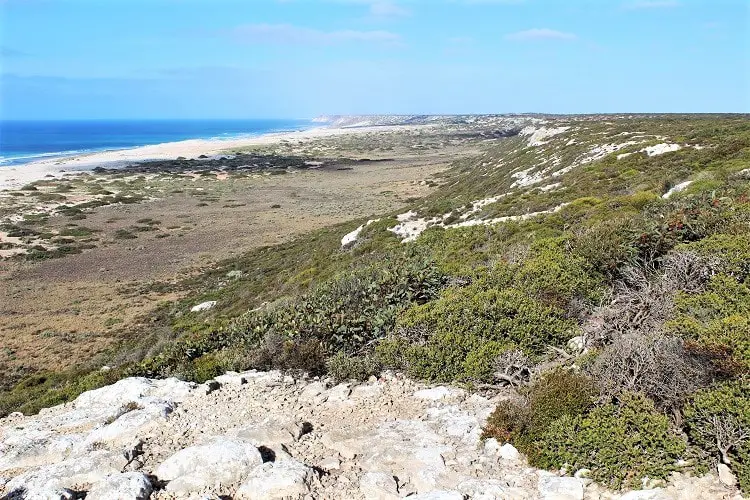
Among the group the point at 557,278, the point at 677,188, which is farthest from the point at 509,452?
the point at 677,188

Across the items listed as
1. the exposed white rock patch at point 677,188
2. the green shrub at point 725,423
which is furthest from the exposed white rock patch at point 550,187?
the green shrub at point 725,423

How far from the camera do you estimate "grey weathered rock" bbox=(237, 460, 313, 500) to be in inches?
208

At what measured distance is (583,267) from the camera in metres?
10.1

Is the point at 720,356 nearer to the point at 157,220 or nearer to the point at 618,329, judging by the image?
the point at 618,329

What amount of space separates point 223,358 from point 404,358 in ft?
13.6

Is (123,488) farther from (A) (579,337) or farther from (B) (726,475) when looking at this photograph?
(A) (579,337)

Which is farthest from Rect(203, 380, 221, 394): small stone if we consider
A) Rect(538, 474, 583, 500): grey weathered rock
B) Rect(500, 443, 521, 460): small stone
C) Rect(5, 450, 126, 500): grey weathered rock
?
Rect(538, 474, 583, 500): grey weathered rock

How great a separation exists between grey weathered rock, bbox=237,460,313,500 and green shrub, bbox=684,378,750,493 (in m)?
4.24

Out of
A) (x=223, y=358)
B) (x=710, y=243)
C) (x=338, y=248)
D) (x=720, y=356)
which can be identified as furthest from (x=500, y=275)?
(x=338, y=248)

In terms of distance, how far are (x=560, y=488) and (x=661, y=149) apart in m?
32.3

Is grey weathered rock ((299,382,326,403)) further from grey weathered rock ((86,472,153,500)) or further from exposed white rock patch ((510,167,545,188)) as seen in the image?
exposed white rock patch ((510,167,545,188))

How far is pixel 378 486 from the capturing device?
541cm

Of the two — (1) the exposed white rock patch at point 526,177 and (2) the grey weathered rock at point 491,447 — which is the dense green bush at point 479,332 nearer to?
(2) the grey weathered rock at point 491,447

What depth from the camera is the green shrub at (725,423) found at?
484cm
